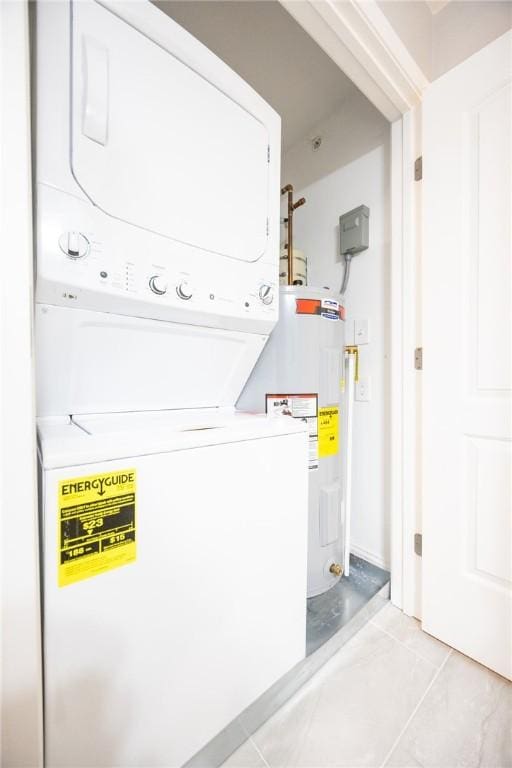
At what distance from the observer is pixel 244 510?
2.59 feet

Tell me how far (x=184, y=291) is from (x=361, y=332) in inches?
42.2

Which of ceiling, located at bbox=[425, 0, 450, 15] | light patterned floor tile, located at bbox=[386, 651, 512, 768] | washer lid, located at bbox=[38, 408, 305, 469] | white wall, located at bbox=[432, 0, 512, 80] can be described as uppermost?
ceiling, located at bbox=[425, 0, 450, 15]

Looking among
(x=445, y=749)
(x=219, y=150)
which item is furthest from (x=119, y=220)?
(x=445, y=749)

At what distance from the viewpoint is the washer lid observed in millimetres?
558

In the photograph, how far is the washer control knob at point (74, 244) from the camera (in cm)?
66

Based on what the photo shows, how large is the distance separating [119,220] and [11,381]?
48cm

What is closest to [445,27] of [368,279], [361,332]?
[368,279]

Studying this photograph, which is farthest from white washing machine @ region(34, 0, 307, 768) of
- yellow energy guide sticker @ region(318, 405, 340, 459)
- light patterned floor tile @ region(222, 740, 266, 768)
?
yellow energy guide sticker @ region(318, 405, 340, 459)

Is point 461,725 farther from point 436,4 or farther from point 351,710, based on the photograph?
point 436,4

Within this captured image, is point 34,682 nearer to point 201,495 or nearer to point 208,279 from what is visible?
point 201,495

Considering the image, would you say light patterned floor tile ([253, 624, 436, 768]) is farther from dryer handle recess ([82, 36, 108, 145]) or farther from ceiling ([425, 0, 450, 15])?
ceiling ([425, 0, 450, 15])

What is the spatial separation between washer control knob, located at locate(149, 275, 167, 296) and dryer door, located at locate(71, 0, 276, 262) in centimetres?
12

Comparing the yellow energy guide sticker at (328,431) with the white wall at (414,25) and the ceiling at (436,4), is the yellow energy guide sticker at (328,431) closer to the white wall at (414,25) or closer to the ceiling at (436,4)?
the white wall at (414,25)

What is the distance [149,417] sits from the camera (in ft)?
3.10
